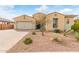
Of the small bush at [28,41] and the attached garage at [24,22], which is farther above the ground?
the attached garage at [24,22]

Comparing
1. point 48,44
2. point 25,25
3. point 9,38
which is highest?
point 25,25

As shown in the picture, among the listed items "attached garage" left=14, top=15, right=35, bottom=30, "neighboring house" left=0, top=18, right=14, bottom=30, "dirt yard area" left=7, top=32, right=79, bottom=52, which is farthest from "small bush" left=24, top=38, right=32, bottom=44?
"neighboring house" left=0, top=18, right=14, bottom=30

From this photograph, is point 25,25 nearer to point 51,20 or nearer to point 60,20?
point 51,20

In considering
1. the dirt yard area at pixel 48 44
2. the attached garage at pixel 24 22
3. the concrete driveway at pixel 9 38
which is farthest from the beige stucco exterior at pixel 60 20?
the concrete driveway at pixel 9 38

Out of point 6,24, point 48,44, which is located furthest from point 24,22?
point 48,44

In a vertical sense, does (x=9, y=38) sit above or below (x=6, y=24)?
below

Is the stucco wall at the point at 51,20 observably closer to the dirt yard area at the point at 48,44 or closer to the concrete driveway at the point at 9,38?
the dirt yard area at the point at 48,44
